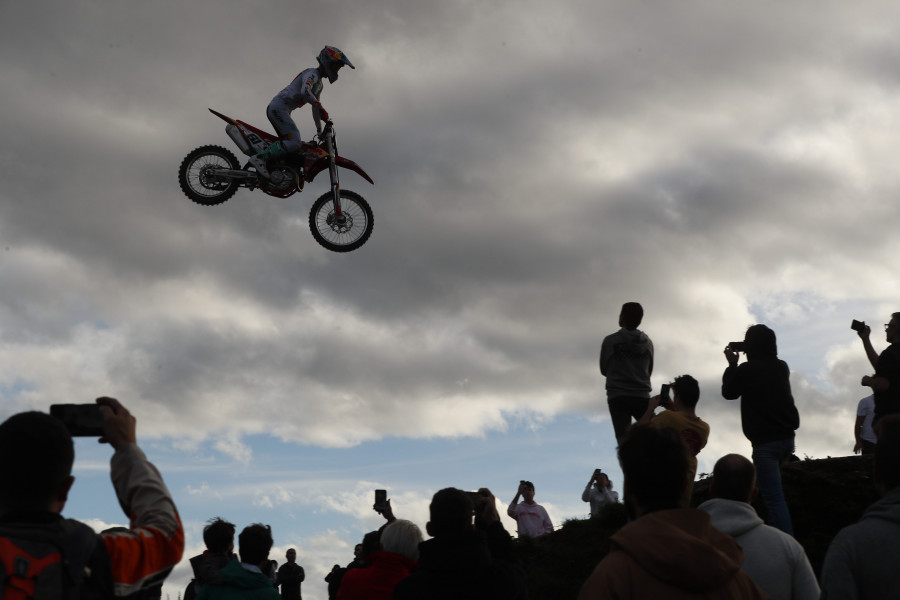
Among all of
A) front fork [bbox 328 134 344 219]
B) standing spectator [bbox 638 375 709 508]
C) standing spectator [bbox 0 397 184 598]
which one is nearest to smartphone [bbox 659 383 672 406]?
standing spectator [bbox 638 375 709 508]

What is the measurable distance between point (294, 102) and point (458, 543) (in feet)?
36.1

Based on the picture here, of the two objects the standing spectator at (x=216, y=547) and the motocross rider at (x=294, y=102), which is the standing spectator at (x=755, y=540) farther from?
the motocross rider at (x=294, y=102)

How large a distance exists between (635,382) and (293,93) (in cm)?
765

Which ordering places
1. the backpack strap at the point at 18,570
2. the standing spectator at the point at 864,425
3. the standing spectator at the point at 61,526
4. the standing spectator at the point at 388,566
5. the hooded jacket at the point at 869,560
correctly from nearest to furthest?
the backpack strap at the point at 18,570, the standing spectator at the point at 61,526, the hooded jacket at the point at 869,560, the standing spectator at the point at 388,566, the standing spectator at the point at 864,425

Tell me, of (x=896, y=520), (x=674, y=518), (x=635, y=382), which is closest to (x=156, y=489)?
(x=674, y=518)

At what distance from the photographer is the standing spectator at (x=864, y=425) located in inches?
418

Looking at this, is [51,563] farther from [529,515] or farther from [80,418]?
[529,515]

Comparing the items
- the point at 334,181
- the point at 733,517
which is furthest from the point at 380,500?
the point at 334,181

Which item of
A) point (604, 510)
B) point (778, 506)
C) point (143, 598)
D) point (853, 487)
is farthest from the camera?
point (604, 510)

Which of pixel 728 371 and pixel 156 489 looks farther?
pixel 728 371

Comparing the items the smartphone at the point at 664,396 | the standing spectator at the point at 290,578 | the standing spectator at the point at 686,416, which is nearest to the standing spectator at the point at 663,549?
the standing spectator at the point at 686,416

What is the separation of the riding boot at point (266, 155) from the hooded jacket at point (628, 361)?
688cm

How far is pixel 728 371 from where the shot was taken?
781cm

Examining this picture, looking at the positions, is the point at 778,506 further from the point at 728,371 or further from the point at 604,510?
the point at 604,510
